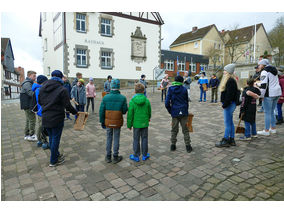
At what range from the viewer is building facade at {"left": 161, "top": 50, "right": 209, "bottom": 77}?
36.7 m

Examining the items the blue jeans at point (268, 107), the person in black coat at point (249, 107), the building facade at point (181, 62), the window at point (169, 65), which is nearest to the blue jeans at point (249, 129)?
the person in black coat at point (249, 107)

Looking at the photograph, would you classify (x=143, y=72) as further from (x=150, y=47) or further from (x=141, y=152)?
(x=141, y=152)

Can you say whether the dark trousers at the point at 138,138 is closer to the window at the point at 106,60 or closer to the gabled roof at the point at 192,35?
the window at the point at 106,60

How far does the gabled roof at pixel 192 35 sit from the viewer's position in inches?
1663

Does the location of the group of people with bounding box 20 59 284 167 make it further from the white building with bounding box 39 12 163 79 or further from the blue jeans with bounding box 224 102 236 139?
the white building with bounding box 39 12 163 79

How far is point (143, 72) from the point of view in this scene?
2628cm

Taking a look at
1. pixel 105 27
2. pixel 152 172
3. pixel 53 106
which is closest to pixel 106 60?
pixel 105 27

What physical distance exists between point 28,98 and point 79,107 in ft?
9.47

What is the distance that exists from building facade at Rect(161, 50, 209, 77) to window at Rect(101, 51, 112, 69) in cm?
1274

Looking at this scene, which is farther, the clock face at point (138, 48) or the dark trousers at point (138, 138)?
the clock face at point (138, 48)

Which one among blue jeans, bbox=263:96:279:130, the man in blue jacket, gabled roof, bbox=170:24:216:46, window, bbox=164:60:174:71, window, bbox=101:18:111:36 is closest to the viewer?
the man in blue jacket

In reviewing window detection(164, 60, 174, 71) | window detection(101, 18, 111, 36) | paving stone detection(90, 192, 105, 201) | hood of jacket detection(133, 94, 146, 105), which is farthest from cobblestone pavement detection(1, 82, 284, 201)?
window detection(164, 60, 174, 71)

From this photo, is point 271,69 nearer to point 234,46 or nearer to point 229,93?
point 229,93

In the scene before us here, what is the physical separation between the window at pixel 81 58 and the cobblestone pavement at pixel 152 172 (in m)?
17.7
